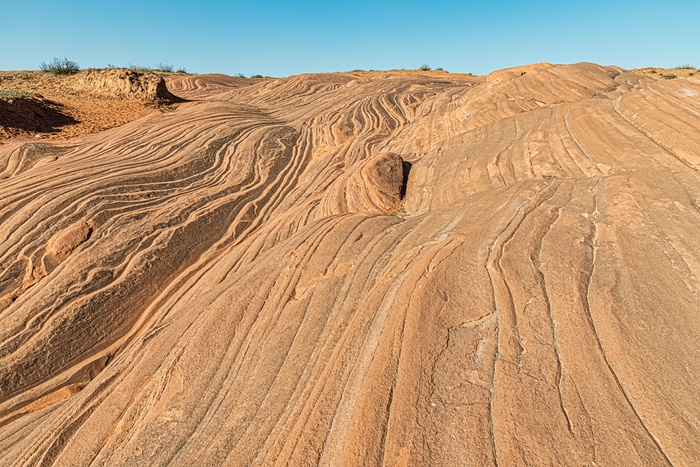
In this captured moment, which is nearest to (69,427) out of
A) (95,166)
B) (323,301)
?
(323,301)

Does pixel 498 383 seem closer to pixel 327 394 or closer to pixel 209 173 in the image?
pixel 327 394

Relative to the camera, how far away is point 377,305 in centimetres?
424

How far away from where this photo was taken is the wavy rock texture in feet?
9.50

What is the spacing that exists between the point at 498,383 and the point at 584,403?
0.61 meters

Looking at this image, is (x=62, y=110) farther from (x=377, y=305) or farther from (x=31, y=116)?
(x=377, y=305)

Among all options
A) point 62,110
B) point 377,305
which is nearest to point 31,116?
point 62,110

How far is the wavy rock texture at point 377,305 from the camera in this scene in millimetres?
2896

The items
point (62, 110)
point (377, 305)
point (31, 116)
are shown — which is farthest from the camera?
point (62, 110)

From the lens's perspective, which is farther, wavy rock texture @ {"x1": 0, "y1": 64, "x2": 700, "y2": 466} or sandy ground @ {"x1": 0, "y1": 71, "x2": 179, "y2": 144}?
sandy ground @ {"x1": 0, "y1": 71, "x2": 179, "y2": 144}

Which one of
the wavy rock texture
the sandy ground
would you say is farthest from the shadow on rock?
the wavy rock texture

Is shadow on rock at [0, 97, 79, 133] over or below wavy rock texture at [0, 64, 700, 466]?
over

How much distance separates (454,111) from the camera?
554 inches

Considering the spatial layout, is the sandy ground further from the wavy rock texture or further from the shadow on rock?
the wavy rock texture

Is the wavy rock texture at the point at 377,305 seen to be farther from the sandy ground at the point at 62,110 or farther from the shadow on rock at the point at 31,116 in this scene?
the shadow on rock at the point at 31,116
